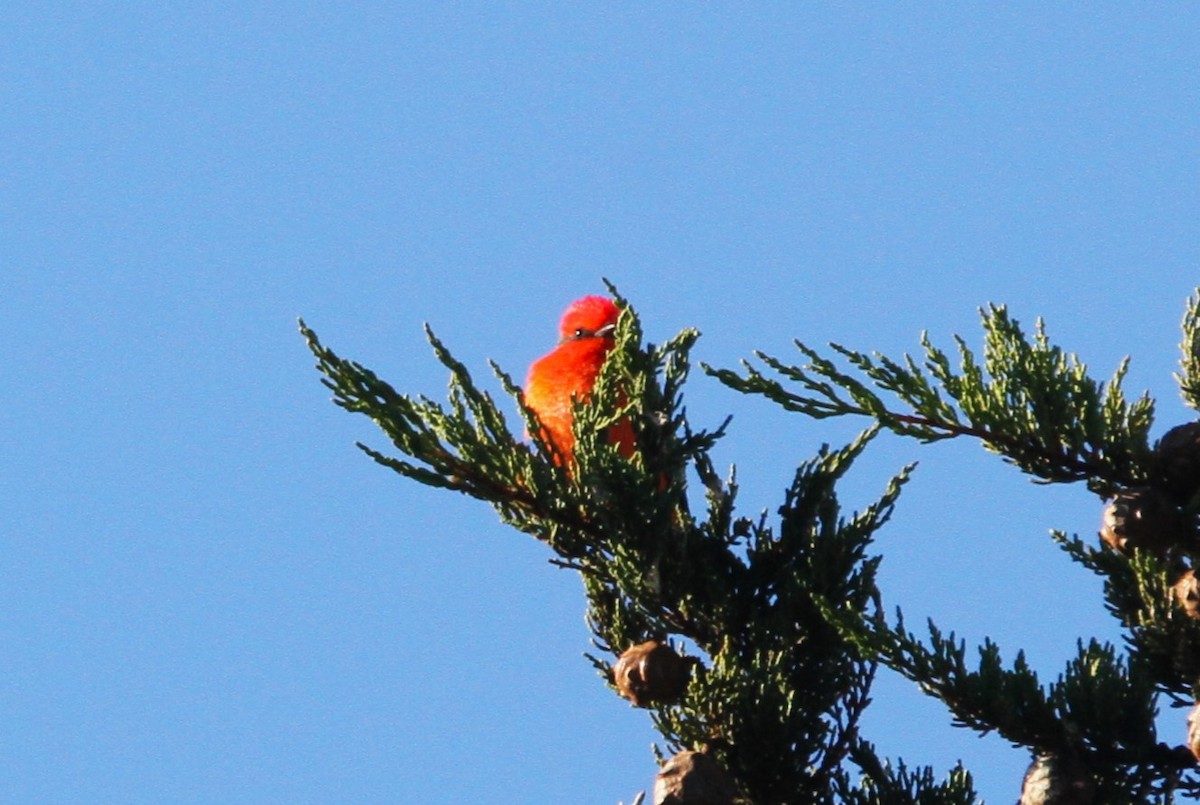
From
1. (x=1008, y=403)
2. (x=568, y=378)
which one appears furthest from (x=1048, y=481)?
(x=568, y=378)

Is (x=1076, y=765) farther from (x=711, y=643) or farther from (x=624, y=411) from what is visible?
(x=624, y=411)

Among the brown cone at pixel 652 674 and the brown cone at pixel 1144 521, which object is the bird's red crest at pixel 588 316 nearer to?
the brown cone at pixel 652 674

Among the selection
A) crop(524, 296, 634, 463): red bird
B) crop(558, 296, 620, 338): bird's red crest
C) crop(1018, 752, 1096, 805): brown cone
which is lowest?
crop(1018, 752, 1096, 805): brown cone

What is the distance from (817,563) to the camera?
3908mm

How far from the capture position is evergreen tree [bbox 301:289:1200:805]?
3.36 metres

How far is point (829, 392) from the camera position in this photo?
3.41 meters

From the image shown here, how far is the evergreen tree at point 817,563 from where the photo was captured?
11.0 feet

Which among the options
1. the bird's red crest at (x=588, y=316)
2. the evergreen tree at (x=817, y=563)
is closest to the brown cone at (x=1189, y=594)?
the evergreen tree at (x=817, y=563)

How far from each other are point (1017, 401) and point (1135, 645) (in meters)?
0.64

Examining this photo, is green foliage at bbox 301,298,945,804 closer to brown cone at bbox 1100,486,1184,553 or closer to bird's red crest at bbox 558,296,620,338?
brown cone at bbox 1100,486,1184,553

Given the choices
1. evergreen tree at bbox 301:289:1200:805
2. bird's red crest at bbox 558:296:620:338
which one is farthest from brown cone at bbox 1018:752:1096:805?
bird's red crest at bbox 558:296:620:338

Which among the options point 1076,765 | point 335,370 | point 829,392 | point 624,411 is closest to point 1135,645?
point 1076,765

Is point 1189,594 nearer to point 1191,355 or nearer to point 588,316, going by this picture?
point 1191,355

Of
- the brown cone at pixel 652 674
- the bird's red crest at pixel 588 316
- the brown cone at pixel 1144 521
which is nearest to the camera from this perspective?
the brown cone at pixel 1144 521
